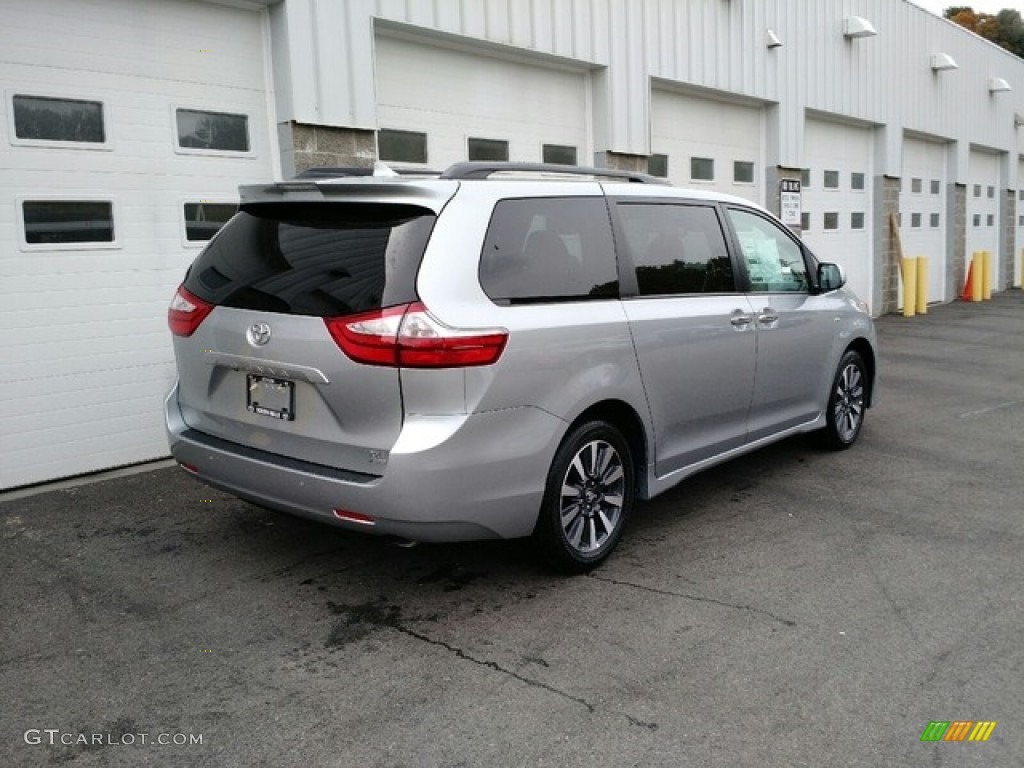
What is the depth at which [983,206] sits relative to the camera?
20.0m

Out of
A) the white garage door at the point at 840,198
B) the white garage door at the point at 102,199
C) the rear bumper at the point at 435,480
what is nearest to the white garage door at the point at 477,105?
the white garage door at the point at 102,199

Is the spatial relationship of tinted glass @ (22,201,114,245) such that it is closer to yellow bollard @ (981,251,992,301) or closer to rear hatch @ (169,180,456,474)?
rear hatch @ (169,180,456,474)

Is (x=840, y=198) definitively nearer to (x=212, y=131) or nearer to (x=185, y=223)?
(x=212, y=131)

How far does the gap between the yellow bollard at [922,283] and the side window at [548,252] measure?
538 inches

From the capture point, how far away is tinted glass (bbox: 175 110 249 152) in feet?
21.1

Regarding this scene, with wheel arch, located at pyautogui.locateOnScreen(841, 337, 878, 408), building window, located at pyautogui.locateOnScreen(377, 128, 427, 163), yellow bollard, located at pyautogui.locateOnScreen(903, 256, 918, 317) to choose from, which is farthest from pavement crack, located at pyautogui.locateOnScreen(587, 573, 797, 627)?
yellow bollard, located at pyautogui.locateOnScreen(903, 256, 918, 317)

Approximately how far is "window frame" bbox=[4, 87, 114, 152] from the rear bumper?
3112mm

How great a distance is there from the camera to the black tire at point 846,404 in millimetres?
6066

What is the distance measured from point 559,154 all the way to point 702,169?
287 cm

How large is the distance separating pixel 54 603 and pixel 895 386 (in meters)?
7.94

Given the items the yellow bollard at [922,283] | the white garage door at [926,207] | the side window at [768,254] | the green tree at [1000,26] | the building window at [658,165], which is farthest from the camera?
the green tree at [1000,26]

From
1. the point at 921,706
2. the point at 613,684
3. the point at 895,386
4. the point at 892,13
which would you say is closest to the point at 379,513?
the point at 613,684

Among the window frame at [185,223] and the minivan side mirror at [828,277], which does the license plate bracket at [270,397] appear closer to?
the window frame at [185,223]

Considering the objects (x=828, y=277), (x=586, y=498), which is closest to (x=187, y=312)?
(x=586, y=498)
